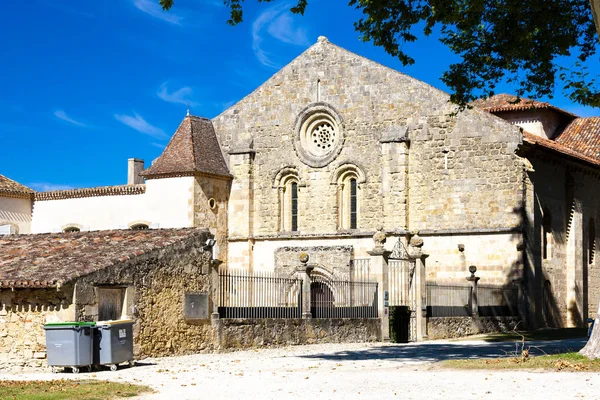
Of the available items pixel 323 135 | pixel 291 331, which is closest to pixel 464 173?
pixel 323 135

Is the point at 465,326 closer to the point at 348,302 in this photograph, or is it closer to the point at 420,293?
the point at 420,293

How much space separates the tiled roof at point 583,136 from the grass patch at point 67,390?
29.4 m

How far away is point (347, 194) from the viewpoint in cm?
3697

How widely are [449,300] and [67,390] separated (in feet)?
59.8

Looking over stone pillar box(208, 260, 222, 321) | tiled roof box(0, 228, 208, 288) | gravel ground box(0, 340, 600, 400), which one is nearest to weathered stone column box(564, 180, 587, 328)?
gravel ground box(0, 340, 600, 400)

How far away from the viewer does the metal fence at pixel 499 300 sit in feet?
105

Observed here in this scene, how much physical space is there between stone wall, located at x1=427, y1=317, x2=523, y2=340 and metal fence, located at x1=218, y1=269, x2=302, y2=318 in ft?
16.5

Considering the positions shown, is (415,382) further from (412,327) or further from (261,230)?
(261,230)

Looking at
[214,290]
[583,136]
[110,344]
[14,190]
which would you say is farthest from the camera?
[14,190]

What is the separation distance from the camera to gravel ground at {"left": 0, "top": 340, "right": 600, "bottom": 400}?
13320 millimetres

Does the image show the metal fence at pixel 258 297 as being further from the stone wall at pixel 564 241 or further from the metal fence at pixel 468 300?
the stone wall at pixel 564 241

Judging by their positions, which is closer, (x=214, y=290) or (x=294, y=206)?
(x=214, y=290)

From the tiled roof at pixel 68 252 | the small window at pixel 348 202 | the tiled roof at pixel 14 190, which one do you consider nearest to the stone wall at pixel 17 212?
the tiled roof at pixel 14 190

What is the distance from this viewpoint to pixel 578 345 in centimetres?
2380
